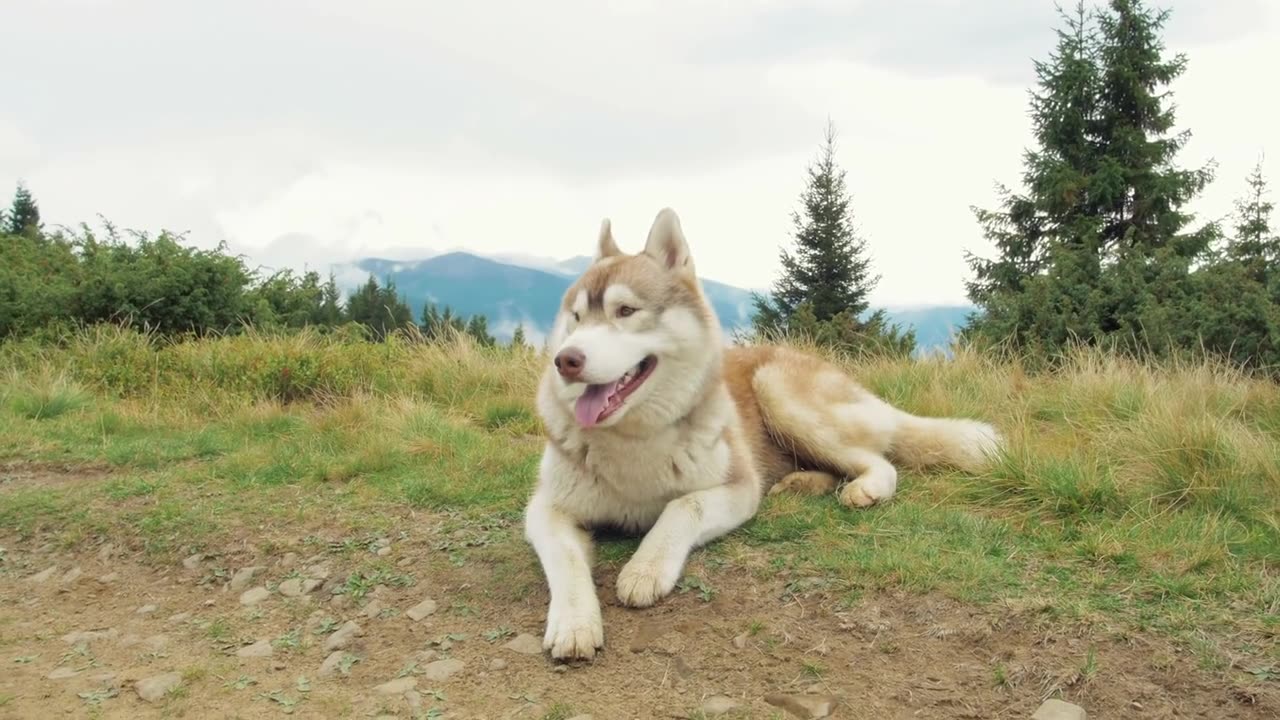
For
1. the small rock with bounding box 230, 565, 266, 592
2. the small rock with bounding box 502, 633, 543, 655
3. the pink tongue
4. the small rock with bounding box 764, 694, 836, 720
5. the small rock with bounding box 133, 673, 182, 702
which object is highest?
the pink tongue

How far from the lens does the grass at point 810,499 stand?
301cm

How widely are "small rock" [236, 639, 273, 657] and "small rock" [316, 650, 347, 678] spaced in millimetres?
237

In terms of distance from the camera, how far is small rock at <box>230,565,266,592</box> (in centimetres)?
351

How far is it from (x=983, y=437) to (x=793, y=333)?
5.62 meters

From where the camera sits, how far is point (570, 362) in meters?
2.96

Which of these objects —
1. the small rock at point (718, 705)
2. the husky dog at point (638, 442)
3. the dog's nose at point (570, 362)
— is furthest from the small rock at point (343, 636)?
the small rock at point (718, 705)

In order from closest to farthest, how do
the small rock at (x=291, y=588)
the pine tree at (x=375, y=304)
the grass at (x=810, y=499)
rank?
the grass at (x=810, y=499) < the small rock at (x=291, y=588) < the pine tree at (x=375, y=304)

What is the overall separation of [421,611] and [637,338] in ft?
4.19

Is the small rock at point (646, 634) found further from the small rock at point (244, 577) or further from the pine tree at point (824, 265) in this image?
the pine tree at point (824, 265)

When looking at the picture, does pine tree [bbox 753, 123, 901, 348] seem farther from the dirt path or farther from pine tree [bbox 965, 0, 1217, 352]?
the dirt path

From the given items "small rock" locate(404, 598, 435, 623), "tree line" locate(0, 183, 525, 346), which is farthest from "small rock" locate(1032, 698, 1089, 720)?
"tree line" locate(0, 183, 525, 346)

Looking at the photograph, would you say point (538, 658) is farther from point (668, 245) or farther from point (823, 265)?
point (823, 265)

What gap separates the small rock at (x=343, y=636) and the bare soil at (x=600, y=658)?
4cm

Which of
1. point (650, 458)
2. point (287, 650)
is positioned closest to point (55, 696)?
point (287, 650)
